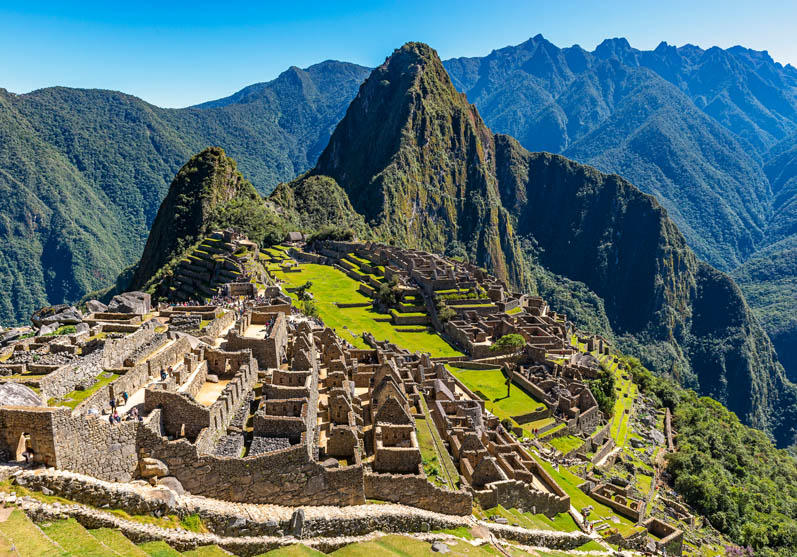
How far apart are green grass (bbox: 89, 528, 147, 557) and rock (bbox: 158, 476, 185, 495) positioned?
2.32m

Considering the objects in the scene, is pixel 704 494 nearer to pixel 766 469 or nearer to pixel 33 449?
pixel 766 469

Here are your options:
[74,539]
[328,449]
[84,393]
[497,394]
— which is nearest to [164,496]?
[74,539]

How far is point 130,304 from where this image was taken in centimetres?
3950

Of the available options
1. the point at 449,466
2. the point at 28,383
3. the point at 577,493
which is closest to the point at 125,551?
the point at 28,383

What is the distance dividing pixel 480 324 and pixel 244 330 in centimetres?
4585

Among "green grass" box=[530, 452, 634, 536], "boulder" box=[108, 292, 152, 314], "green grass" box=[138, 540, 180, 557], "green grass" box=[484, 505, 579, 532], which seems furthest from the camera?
"boulder" box=[108, 292, 152, 314]

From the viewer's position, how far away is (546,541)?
25.5 metres

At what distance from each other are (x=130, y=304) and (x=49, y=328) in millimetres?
8660

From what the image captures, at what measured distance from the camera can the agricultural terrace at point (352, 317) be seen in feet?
206

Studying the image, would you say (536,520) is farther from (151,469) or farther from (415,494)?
(151,469)

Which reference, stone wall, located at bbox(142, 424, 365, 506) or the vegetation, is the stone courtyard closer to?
stone wall, located at bbox(142, 424, 365, 506)

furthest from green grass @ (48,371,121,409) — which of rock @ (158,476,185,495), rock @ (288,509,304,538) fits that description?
rock @ (288,509,304,538)

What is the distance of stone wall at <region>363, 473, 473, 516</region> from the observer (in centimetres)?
2055

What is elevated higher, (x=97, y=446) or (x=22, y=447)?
(x=22, y=447)
